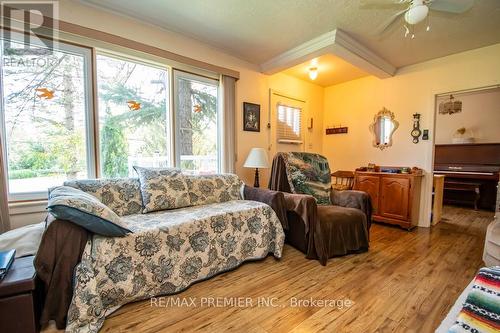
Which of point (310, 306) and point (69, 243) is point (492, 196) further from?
point (69, 243)

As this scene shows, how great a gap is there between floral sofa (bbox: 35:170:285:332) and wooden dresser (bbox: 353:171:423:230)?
2.06m

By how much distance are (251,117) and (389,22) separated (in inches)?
76.1

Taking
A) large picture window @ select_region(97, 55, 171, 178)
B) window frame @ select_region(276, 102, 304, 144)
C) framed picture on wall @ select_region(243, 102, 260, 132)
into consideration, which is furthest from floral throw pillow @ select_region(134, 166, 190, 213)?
window frame @ select_region(276, 102, 304, 144)

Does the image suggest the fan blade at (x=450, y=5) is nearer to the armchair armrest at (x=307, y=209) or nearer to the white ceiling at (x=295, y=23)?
the white ceiling at (x=295, y=23)

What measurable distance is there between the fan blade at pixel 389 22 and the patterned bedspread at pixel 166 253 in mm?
2213

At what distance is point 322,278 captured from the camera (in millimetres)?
1969

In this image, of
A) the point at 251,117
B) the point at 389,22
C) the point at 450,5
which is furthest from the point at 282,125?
the point at 450,5

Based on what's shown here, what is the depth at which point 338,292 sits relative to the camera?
1.76 m

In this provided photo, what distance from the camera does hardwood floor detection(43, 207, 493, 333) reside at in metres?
1.42

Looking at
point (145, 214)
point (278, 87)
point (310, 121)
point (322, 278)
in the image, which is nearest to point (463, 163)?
point (310, 121)

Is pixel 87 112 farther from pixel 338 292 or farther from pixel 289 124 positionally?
pixel 289 124

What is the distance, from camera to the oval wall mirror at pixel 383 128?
12.2 feet

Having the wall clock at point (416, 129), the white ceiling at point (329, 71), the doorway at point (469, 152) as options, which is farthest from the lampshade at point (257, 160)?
the doorway at point (469, 152)

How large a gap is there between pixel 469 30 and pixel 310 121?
236 cm
